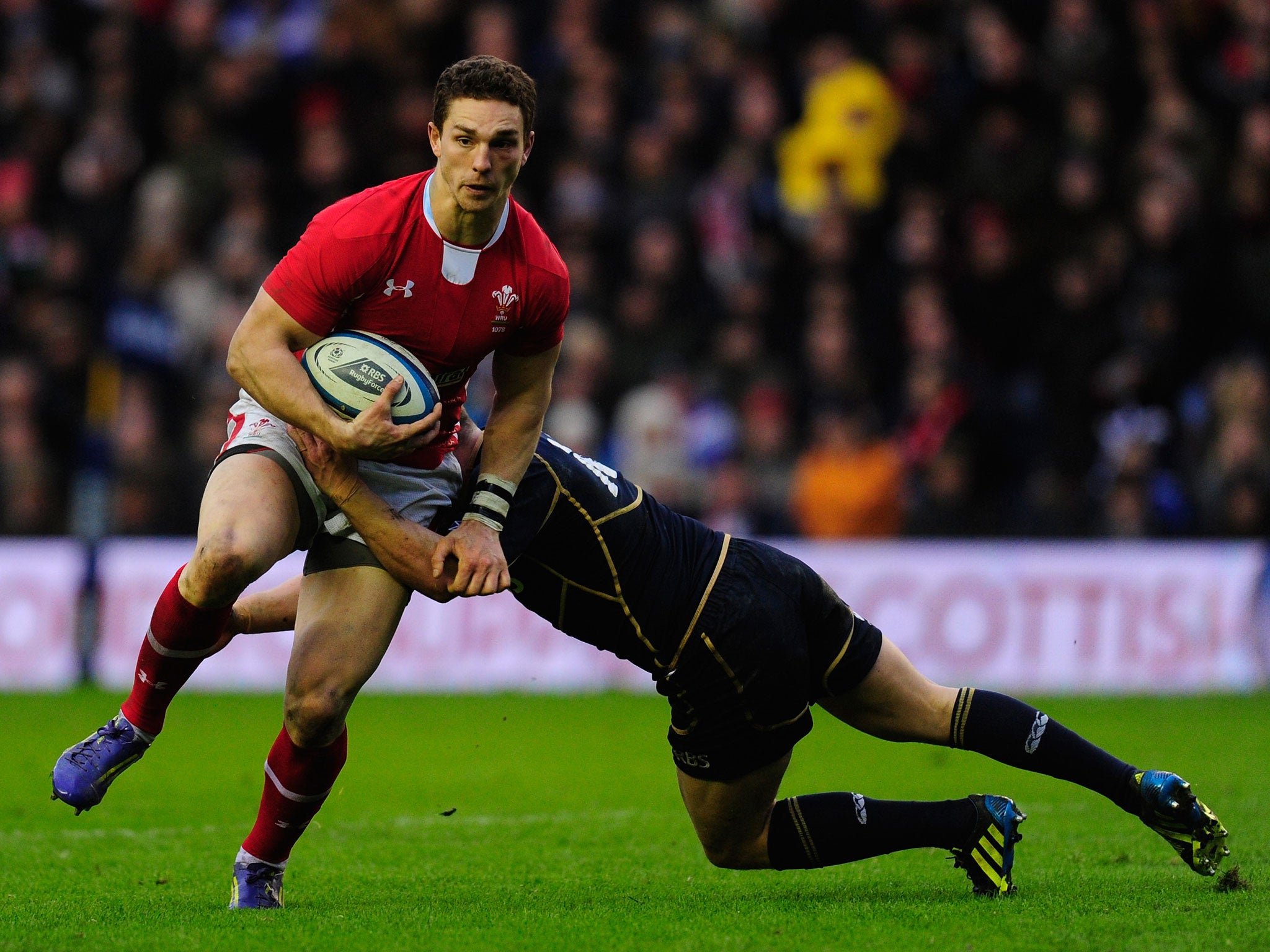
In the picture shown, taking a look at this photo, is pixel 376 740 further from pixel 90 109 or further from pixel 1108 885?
pixel 90 109

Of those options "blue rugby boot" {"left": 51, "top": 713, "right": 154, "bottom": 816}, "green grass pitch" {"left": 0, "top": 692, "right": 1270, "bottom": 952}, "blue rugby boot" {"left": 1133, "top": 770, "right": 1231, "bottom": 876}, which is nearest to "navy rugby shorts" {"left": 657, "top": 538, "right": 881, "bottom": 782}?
"green grass pitch" {"left": 0, "top": 692, "right": 1270, "bottom": 952}

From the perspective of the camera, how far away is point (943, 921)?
5.33 meters

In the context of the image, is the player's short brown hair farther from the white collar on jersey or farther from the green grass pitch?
the green grass pitch

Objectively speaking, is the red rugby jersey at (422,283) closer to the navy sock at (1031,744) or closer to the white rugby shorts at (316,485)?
the white rugby shorts at (316,485)

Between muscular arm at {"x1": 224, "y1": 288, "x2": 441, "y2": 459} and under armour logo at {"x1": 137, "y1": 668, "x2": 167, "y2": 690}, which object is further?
under armour logo at {"x1": 137, "y1": 668, "x2": 167, "y2": 690}

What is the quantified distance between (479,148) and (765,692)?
1984mm

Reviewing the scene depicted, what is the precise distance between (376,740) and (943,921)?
5.81 metres

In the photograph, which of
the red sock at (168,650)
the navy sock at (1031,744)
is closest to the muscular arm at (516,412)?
the red sock at (168,650)

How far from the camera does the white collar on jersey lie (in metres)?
5.61

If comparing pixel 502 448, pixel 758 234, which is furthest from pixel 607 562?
pixel 758 234

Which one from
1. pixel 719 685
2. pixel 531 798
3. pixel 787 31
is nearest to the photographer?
pixel 719 685

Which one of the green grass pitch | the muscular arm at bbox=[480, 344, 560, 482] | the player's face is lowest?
the green grass pitch

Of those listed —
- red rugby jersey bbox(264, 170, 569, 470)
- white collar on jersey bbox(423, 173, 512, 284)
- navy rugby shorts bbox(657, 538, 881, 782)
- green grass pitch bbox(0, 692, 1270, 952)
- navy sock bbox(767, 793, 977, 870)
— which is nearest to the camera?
green grass pitch bbox(0, 692, 1270, 952)

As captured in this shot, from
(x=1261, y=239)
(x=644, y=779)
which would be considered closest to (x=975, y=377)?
(x=1261, y=239)
